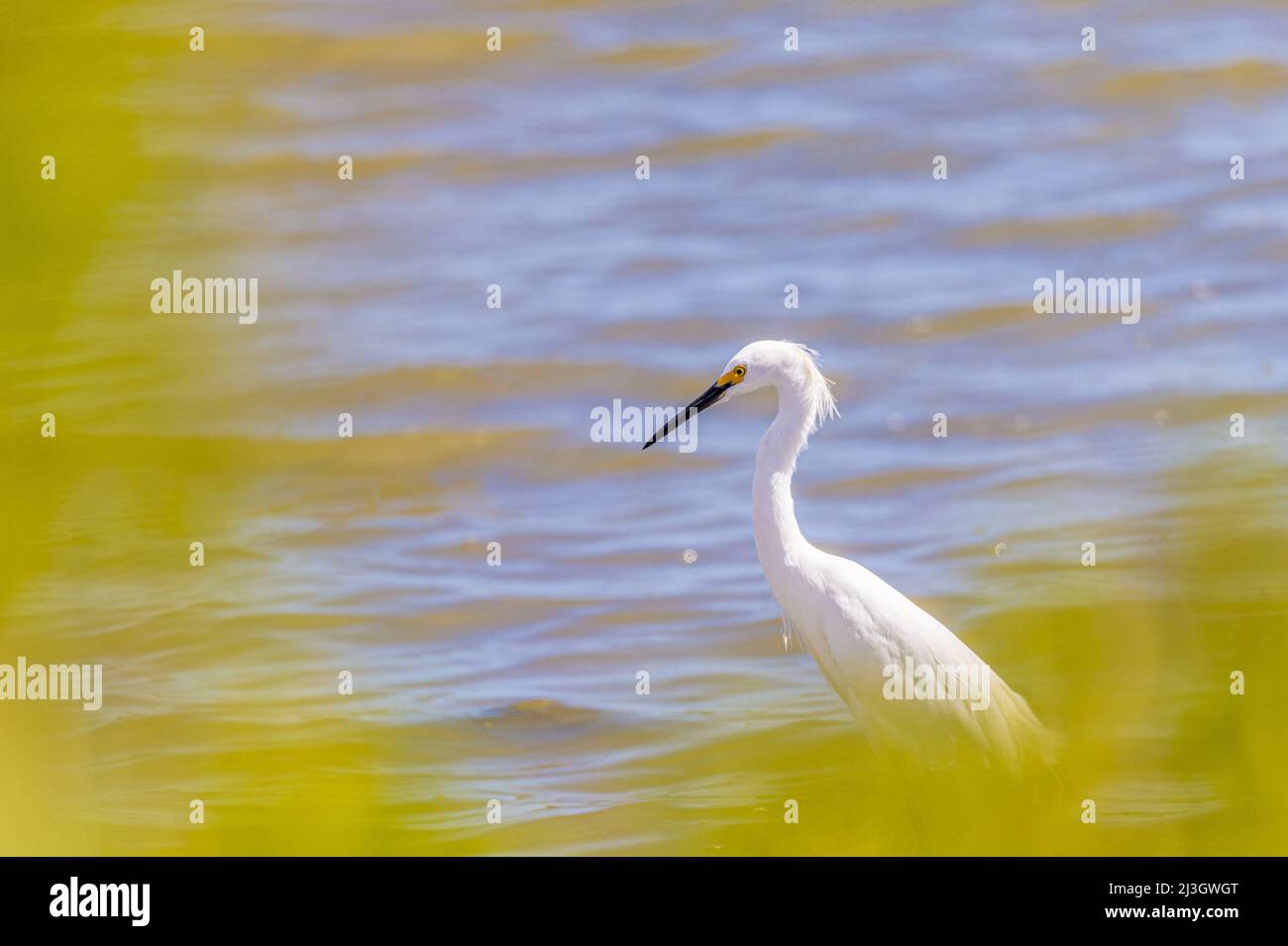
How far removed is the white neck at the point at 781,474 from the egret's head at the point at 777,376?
2 cm

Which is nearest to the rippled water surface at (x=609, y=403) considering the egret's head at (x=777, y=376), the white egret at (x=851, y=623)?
the white egret at (x=851, y=623)

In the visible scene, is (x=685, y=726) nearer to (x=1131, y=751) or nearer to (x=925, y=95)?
(x=1131, y=751)

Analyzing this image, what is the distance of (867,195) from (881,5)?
9.66 ft

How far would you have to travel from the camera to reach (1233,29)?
47.9 feet

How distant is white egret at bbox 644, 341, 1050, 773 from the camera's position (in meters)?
5.38

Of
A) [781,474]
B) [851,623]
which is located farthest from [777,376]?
[851,623]

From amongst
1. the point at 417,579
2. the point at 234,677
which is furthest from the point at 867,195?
the point at 234,677

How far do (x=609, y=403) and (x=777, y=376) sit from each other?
541cm

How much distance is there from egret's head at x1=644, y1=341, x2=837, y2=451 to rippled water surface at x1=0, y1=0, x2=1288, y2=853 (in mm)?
809

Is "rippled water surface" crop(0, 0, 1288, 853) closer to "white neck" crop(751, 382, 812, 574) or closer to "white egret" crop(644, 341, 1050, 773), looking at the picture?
"white egret" crop(644, 341, 1050, 773)

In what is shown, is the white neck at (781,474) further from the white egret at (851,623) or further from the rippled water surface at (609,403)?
the rippled water surface at (609,403)

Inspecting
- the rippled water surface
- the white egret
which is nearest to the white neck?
the white egret

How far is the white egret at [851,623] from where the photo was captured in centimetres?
538

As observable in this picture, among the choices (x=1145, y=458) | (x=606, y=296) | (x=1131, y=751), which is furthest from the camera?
(x=606, y=296)
